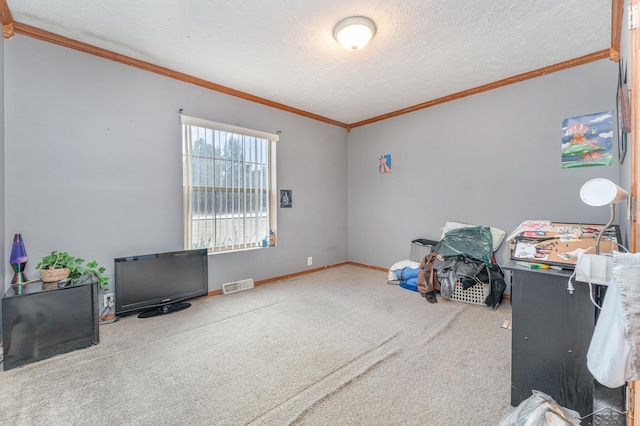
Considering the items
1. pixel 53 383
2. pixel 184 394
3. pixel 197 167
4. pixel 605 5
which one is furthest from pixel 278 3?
pixel 53 383

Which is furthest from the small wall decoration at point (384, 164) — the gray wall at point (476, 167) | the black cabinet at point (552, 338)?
the black cabinet at point (552, 338)

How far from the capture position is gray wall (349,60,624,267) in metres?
2.96

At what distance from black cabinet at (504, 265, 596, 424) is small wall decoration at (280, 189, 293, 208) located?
126 inches

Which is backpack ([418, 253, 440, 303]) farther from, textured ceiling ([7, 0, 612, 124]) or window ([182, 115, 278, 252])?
textured ceiling ([7, 0, 612, 124])

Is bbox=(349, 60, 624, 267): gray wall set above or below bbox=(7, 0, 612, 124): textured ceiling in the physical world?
below

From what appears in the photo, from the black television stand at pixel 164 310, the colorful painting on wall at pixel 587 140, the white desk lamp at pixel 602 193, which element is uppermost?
the colorful painting on wall at pixel 587 140

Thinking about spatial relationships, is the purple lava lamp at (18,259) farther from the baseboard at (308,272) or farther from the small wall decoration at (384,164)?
the small wall decoration at (384,164)

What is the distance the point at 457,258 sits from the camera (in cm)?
339

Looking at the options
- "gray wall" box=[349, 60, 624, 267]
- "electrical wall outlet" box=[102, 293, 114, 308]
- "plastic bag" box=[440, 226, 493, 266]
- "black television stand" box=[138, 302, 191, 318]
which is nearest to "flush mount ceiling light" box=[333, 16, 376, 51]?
"gray wall" box=[349, 60, 624, 267]

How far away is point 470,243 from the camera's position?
11.1ft

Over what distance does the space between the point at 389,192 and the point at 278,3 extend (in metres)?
3.15

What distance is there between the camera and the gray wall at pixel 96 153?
243cm

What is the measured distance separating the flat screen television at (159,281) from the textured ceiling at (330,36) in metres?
2.03

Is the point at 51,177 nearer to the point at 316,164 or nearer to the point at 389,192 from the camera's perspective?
the point at 316,164
